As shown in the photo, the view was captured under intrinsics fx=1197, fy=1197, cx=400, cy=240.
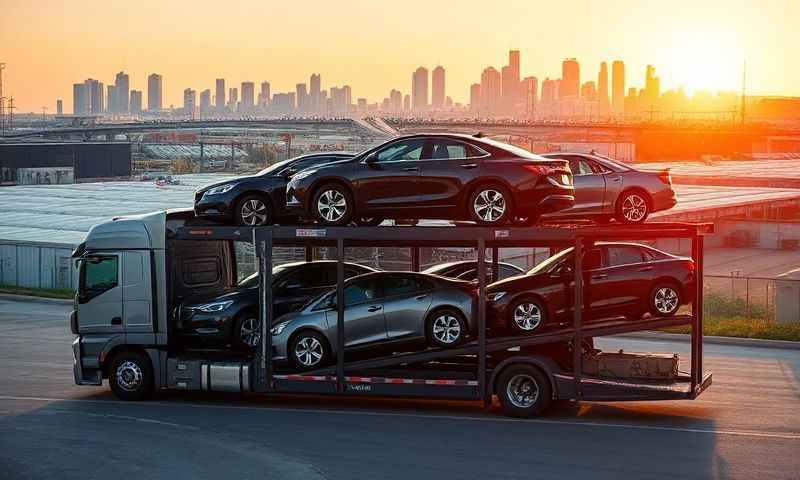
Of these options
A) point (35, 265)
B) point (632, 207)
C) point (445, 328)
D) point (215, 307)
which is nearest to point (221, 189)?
point (215, 307)

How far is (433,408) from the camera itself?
1759cm

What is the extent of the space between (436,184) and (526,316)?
221cm

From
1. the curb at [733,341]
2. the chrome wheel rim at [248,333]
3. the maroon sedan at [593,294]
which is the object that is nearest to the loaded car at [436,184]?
the maroon sedan at [593,294]

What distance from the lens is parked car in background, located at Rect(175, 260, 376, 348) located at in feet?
58.8

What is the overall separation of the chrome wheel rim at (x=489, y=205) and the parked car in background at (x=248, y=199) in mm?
2470

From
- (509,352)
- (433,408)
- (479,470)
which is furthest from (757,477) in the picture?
(433,408)

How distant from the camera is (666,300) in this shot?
16.4 meters

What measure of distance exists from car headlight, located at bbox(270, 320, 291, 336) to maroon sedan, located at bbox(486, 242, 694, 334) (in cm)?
293

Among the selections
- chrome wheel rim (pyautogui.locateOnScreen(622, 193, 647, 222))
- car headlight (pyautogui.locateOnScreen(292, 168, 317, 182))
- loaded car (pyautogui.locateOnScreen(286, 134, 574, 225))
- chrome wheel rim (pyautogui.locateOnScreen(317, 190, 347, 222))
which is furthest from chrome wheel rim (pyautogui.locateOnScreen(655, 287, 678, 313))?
car headlight (pyautogui.locateOnScreen(292, 168, 317, 182))

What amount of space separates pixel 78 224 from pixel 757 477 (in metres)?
38.5

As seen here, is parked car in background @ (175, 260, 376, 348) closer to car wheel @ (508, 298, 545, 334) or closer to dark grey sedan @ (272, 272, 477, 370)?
dark grey sedan @ (272, 272, 477, 370)

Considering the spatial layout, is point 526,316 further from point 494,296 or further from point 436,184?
point 436,184

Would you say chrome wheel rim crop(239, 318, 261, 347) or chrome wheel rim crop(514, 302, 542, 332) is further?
chrome wheel rim crop(239, 318, 261, 347)

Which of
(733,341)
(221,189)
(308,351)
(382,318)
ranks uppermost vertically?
(221,189)
